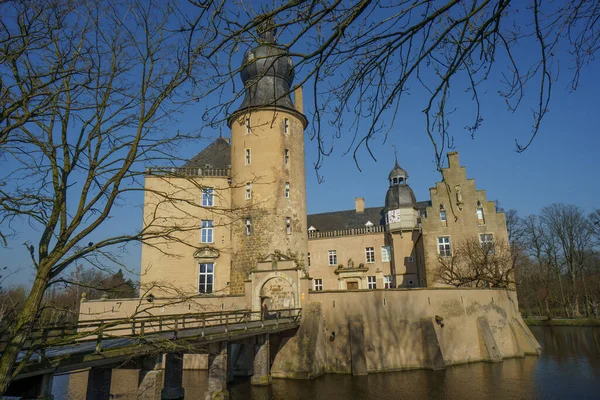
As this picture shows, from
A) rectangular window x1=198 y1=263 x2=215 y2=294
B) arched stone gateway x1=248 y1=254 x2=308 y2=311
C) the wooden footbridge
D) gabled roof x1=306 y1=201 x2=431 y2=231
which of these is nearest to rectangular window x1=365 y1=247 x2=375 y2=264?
gabled roof x1=306 y1=201 x2=431 y2=231

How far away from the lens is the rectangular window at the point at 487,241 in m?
26.4

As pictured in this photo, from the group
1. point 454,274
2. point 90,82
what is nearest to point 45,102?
point 90,82

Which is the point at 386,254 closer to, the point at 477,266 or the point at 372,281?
the point at 372,281

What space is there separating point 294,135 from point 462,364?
16.2 meters

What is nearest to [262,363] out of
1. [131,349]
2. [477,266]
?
[131,349]

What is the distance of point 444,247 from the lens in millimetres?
28109

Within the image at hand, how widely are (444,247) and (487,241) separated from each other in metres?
2.76

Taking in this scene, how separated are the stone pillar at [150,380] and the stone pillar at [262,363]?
6.89 m

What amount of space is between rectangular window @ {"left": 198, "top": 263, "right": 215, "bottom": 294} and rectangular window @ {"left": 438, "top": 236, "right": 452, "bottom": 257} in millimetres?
15419

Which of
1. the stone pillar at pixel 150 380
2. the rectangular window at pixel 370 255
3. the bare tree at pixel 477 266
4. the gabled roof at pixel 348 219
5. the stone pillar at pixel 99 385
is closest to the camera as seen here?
the stone pillar at pixel 99 385

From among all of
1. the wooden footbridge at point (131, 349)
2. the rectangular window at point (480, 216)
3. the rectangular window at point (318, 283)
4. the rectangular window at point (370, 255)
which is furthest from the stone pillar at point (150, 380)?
the rectangular window at point (370, 255)

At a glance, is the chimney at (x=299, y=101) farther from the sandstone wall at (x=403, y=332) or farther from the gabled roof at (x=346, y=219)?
the sandstone wall at (x=403, y=332)

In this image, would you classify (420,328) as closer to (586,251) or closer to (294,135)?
(294,135)

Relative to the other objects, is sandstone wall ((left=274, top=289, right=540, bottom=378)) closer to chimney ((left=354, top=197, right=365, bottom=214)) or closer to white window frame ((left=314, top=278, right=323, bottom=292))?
white window frame ((left=314, top=278, right=323, bottom=292))
